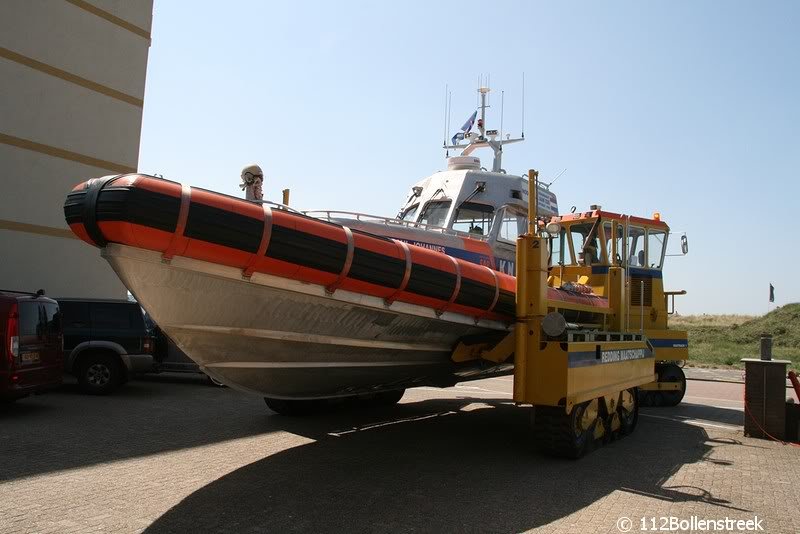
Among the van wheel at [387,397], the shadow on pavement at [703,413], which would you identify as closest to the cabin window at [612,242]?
the shadow on pavement at [703,413]

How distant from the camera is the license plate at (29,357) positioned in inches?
316

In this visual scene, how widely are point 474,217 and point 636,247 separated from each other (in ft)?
10.3

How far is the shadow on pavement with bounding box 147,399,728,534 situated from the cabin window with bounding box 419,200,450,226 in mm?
3100

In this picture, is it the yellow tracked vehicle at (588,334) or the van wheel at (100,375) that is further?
the van wheel at (100,375)

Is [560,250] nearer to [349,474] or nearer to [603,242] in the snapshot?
[603,242]

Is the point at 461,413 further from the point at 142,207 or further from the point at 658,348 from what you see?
the point at 142,207

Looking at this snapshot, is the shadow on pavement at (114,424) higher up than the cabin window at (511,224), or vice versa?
the cabin window at (511,224)

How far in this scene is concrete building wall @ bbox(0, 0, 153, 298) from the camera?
468 inches

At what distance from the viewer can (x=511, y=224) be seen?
9.82 meters

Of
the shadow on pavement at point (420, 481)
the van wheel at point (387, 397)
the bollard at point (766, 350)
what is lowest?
the shadow on pavement at point (420, 481)

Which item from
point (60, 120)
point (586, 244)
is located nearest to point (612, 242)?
point (586, 244)

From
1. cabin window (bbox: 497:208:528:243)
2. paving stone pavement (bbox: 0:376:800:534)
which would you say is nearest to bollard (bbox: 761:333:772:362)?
paving stone pavement (bbox: 0:376:800:534)

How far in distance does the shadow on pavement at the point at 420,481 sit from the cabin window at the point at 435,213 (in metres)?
3.10

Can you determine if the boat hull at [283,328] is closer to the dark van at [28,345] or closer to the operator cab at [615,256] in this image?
the operator cab at [615,256]
